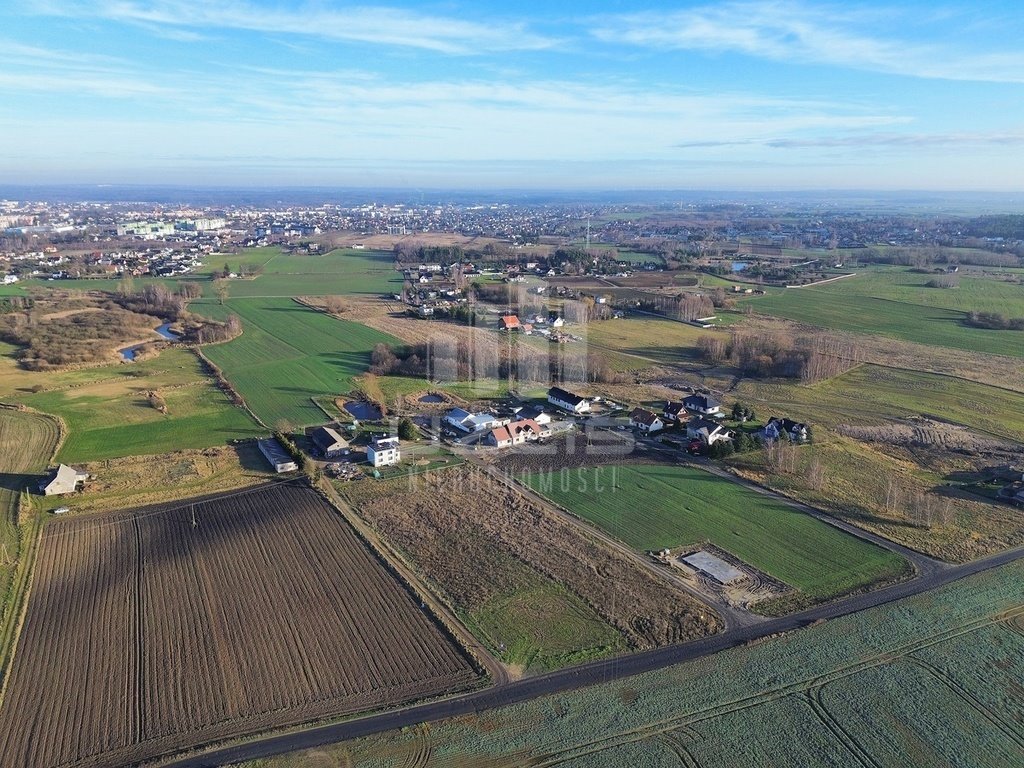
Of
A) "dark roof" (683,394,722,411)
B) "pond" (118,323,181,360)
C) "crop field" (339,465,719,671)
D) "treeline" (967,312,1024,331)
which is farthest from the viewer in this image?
"treeline" (967,312,1024,331)

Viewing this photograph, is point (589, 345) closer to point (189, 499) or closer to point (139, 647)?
point (189, 499)

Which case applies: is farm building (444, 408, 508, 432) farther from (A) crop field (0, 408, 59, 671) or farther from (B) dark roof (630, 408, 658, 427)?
(A) crop field (0, 408, 59, 671)

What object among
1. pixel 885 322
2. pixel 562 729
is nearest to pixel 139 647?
pixel 562 729

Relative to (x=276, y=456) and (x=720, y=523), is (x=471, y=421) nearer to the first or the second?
(x=276, y=456)

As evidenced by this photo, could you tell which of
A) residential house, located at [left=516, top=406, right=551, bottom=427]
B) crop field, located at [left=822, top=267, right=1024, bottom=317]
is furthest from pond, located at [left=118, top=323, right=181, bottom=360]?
crop field, located at [left=822, top=267, right=1024, bottom=317]

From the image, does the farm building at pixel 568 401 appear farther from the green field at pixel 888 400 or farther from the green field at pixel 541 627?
the green field at pixel 541 627
